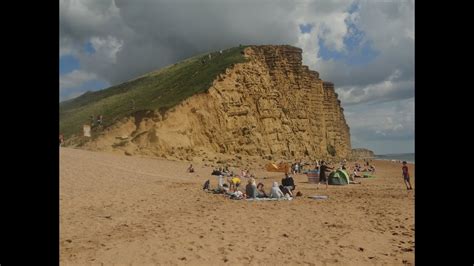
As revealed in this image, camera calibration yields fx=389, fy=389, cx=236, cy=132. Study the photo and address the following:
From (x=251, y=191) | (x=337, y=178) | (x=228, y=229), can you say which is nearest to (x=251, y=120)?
(x=337, y=178)

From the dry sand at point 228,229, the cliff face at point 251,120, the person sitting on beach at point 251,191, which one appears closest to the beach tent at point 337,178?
the dry sand at point 228,229

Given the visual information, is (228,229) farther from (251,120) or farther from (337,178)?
(251,120)

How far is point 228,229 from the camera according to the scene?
27.8 ft

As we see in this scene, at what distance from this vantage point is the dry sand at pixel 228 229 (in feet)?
21.4

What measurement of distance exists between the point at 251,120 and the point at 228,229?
1480 inches

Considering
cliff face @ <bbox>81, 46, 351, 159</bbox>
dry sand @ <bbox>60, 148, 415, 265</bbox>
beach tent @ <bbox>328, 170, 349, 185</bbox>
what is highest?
cliff face @ <bbox>81, 46, 351, 159</bbox>

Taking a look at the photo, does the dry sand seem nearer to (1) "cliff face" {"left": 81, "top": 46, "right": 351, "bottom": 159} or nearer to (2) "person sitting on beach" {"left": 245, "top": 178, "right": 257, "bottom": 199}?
(2) "person sitting on beach" {"left": 245, "top": 178, "right": 257, "bottom": 199}

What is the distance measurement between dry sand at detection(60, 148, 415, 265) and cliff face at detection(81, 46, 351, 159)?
23496 mm

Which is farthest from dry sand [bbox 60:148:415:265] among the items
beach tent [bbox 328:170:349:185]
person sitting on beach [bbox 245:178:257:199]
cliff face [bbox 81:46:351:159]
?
cliff face [bbox 81:46:351:159]

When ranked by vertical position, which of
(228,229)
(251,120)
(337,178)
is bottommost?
(228,229)

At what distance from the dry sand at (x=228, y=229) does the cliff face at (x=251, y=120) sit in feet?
77.1

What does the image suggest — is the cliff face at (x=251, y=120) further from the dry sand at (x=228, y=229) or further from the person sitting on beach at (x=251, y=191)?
the dry sand at (x=228, y=229)

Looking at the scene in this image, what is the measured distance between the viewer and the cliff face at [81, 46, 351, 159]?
123 ft

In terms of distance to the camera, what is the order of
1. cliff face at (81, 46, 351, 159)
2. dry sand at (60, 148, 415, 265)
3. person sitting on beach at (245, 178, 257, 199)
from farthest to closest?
cliff face at (81, 46, 351, 159) < person sitting on beach at (245, 178, 257, 199) < dry sand at (60, 148, 415, 265)
